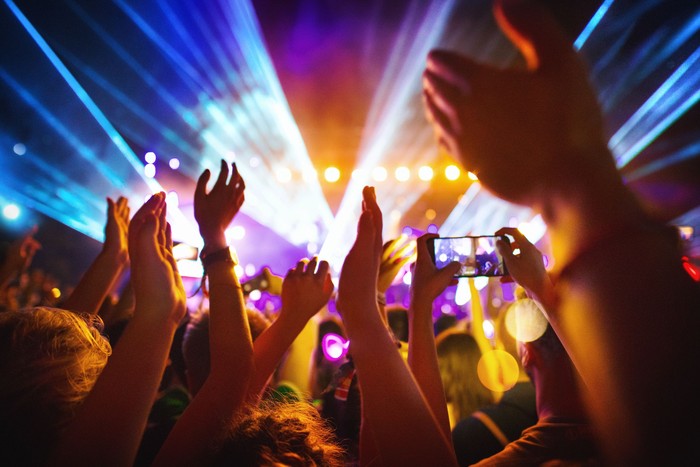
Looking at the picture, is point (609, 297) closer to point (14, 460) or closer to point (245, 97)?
point (14, 460)

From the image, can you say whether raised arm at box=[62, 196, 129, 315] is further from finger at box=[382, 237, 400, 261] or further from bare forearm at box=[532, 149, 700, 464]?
bare forearm at box=[532, 149, 700, 464]

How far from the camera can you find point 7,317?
1008 millimetres

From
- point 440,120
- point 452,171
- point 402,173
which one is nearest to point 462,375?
point 440,120

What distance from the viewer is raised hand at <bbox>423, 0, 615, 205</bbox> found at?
54 centimetres

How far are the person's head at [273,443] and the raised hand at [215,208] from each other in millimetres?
565

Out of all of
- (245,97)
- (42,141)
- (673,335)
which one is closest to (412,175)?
(245,97)

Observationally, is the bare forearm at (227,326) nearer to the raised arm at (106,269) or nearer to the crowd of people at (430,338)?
the crowd of people at (430,338)

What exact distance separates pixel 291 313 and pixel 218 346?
27cm

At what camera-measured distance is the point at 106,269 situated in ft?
6.31

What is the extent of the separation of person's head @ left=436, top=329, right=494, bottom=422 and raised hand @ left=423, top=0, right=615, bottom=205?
202 cm

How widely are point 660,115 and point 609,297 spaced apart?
7.61 metres

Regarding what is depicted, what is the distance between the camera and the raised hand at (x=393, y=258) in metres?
1.70

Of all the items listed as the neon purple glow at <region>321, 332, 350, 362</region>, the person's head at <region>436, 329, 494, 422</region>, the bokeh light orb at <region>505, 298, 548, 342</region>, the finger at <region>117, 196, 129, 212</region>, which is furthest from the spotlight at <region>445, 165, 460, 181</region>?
the finger at <region>117, 196, 129, 212</region>

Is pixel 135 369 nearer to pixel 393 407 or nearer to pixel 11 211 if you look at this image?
pixel 393 407
